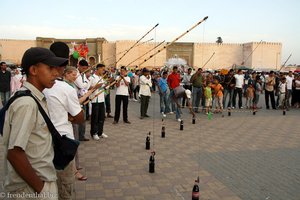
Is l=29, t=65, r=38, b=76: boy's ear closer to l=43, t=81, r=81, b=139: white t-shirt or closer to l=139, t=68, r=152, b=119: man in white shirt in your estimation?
l=43, t=81, r=81, b=139: white t-shirt

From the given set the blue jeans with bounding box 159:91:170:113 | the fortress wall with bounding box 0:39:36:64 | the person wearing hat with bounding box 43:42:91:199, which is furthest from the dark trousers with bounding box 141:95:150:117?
the fortress wall with bounding box 0:39:36:64

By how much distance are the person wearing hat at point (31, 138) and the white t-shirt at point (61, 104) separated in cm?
102

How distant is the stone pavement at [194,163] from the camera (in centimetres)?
463

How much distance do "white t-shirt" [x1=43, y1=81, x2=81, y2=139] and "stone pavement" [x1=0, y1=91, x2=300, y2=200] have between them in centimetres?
161

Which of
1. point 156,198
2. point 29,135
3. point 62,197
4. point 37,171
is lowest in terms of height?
point 156,198

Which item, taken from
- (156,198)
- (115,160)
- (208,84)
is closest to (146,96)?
(208,84)

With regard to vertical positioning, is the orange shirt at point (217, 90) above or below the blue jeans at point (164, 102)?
above

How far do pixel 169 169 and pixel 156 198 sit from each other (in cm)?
133

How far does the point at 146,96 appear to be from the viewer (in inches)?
447

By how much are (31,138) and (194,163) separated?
4.54 metres

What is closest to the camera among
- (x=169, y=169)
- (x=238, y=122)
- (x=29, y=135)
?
(x=29, y=135)

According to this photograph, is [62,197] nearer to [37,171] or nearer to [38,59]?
[37,171]

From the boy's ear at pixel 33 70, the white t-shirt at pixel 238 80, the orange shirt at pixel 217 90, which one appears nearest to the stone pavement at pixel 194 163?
the boy's ear at pixel 33 70

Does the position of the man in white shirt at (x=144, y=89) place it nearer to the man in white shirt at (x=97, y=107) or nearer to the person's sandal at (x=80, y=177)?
the man in white shirt at (x=97, y=107)
